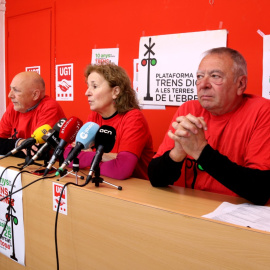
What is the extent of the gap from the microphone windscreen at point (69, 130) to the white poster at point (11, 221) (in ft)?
1.12

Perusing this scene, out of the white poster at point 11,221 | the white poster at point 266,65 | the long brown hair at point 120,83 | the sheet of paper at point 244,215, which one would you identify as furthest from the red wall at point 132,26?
the white poster at point 11,221

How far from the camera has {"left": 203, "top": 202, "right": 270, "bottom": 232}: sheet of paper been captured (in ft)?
3.20

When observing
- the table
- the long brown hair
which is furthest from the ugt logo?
the table

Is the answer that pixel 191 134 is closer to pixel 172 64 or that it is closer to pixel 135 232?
pixel 135 232

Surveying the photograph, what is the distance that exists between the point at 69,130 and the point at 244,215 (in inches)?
32.3

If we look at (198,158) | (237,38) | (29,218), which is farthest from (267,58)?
(29,218)

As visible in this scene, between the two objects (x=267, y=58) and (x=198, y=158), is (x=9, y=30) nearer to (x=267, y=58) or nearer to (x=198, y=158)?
(x=267, y=58)

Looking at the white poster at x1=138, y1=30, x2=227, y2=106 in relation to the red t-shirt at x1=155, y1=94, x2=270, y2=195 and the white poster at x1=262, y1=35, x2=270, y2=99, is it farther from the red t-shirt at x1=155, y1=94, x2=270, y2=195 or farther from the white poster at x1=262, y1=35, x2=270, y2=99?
the red t-shirt at x1=155, y1=94, x2=270, y2=195

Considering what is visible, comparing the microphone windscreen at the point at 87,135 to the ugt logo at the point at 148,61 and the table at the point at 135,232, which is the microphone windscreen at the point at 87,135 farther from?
the ugt logo at the point at 148,61

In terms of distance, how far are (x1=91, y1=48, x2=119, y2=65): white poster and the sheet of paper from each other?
7.38ft

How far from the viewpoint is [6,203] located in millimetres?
1674

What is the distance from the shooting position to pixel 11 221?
1.65m

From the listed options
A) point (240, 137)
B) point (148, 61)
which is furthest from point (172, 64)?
point (240, 137)

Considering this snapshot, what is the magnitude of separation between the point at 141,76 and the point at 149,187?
1.71m
